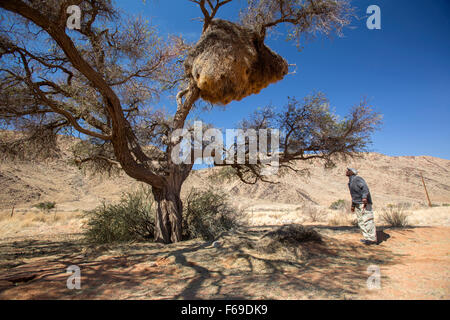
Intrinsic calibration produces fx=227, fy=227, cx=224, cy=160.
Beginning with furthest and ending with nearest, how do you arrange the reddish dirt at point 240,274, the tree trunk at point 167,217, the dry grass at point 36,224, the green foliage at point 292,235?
1. the dry grass at point 36,224
2. the tree trunk at point 167,217
3. the green foliage at point 292,235
4. the reddish dirt at point 240,274

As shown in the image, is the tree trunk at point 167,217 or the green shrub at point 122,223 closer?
the tree trunk at point 167,217

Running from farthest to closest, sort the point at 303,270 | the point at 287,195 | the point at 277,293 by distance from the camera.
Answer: the point at 287,195 < the point at 303,270 < the point at 277,293

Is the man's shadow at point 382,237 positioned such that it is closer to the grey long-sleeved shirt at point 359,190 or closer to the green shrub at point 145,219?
the grey long-sleeved shirt at point 359,190

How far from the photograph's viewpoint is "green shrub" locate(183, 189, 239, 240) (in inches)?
320

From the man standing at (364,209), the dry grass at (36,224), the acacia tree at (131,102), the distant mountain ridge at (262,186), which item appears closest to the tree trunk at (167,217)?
the acacia tree at (131,102)

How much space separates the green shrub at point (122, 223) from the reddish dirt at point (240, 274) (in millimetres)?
2079

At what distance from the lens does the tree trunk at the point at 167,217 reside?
720cm

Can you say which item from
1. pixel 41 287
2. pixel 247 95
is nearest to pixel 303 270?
pixel 41 287

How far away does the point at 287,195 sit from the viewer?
31375 mm

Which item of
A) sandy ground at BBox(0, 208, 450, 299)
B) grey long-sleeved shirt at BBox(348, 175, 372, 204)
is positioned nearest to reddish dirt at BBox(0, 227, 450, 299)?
sandy ground at BBox(0, 208, 450, 299)

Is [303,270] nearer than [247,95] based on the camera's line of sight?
Yes

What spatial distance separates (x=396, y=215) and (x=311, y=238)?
19.2 ft

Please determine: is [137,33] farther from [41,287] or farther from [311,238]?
[311,238]

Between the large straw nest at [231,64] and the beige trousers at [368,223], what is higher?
the large straw nest at [231,64]
